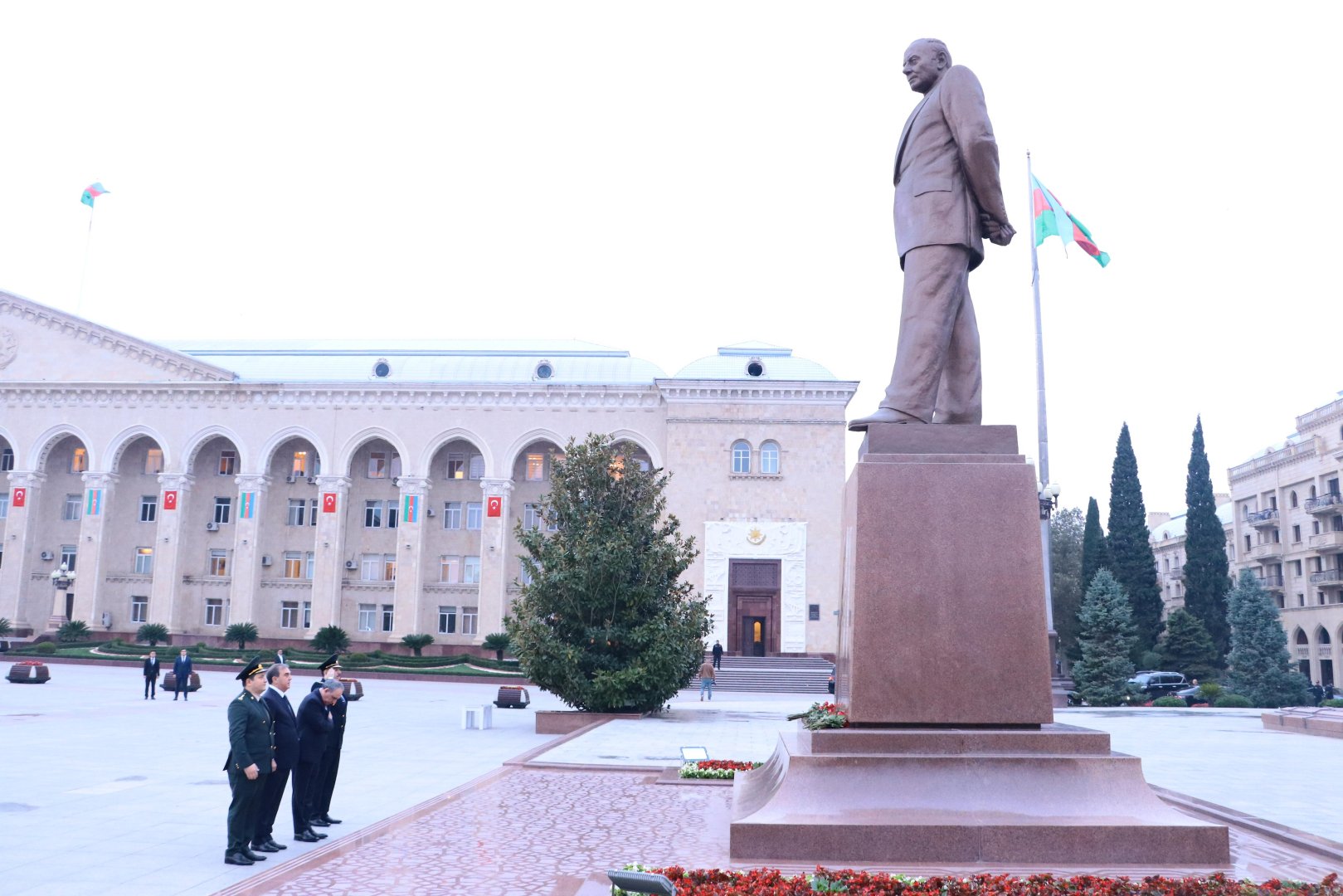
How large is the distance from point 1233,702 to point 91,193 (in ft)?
160

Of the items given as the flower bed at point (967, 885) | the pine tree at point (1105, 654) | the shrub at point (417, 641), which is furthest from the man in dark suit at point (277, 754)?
the shrub at point (417, 641)

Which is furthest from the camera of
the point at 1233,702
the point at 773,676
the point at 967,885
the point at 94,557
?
the point at 94,557

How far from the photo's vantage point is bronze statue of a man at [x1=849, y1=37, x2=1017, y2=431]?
7.38m

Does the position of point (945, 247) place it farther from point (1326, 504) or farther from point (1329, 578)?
point (1329, 578)

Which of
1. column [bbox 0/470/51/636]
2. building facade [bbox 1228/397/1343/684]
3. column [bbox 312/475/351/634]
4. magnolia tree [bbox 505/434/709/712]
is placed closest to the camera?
magnolia tree [bbox 505/434/709/712]

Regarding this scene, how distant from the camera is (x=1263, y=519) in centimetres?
5159

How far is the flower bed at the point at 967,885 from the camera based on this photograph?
507 cm

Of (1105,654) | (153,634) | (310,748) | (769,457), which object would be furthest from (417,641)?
(310,748)

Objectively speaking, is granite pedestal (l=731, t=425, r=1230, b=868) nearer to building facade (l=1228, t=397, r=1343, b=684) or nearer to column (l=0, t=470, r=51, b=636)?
building facade (l=1228, t=397, r=1343, b=684)

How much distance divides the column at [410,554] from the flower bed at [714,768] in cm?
3265

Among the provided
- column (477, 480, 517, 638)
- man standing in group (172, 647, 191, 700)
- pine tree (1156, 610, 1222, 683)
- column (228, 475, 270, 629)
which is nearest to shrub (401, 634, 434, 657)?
column (477, 480, 517, 638)

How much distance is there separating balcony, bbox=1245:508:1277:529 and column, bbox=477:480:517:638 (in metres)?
38.1

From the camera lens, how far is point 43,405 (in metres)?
44.1

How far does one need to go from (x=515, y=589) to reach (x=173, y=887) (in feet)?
118
